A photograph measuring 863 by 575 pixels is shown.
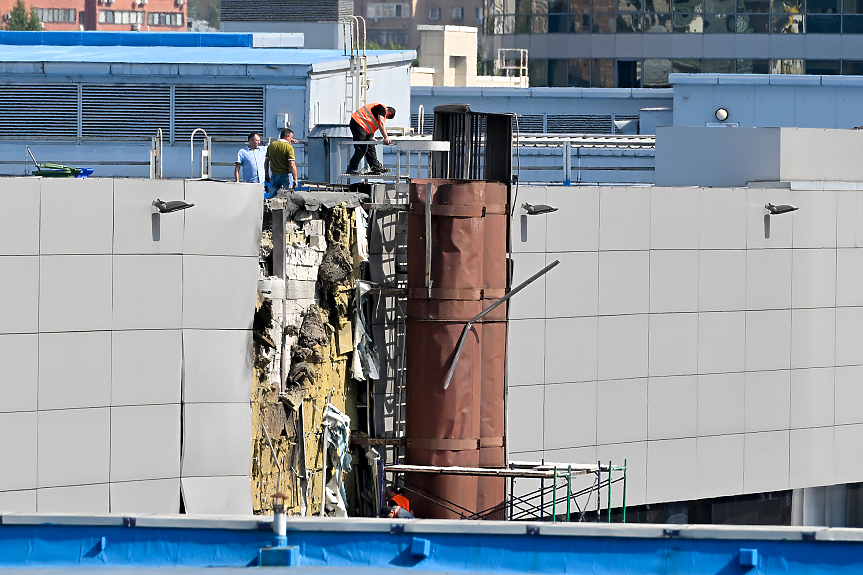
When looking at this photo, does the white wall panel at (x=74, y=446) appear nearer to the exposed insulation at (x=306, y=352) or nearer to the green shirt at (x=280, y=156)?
the exposed insulation at (x=306, y=352)

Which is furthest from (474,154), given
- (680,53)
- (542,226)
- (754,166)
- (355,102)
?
(680,53)

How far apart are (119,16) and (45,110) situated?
420ft

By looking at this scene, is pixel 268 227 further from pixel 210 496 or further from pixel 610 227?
pixel 610 227

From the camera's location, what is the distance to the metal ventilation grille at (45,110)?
90.5ft

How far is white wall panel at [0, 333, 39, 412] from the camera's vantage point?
13.4 m

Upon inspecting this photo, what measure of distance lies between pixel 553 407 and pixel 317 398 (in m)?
3.64

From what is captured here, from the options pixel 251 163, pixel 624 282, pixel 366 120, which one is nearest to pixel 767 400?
pixel 624 282

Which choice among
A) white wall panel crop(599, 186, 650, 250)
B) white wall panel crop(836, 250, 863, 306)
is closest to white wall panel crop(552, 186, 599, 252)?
white wall panel crop(599, 186, 650, 250)

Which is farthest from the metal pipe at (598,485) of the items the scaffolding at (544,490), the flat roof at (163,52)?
the flat roof at (163,52)

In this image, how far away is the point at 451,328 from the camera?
15.7 meters

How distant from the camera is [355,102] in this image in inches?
1203

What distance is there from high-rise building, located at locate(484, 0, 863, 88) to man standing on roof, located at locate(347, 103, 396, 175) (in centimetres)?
3604

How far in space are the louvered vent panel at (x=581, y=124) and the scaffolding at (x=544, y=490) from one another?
25.8 metres

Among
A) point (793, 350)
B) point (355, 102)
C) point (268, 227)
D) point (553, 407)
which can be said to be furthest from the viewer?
point (355, 102)
